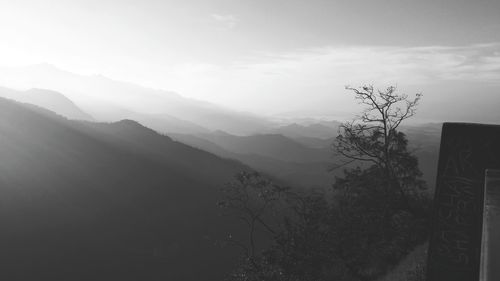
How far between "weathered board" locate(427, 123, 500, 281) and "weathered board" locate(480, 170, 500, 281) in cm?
25

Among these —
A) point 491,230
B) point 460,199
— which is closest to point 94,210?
point 460,199

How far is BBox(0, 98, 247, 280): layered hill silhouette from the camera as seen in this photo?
198 ft

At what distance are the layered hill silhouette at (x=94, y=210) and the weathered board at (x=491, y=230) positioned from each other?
4707 cm

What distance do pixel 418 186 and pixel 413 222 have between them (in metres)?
5.07

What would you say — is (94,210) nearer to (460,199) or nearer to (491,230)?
(460,199)

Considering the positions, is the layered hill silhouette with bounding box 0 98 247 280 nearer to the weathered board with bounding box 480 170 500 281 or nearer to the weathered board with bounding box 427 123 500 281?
the weathered board with bounding box 427 123 500 281

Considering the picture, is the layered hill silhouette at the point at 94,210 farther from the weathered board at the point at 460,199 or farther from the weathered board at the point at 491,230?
the weathered board at the point at 491,230

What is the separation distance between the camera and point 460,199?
4766 millimetres

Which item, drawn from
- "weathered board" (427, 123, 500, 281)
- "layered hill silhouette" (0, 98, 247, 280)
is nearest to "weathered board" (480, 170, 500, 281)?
"weathered board" (427, 123, 500, 281)

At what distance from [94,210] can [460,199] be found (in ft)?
267

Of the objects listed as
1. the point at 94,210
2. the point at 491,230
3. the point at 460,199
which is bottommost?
the point at 94,210

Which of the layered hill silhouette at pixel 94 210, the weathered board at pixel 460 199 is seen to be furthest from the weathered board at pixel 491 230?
the layered hill silhouette at pixel 94 210

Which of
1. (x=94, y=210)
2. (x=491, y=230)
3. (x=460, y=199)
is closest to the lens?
(x=491, y=230)

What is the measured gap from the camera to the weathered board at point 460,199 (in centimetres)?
463
